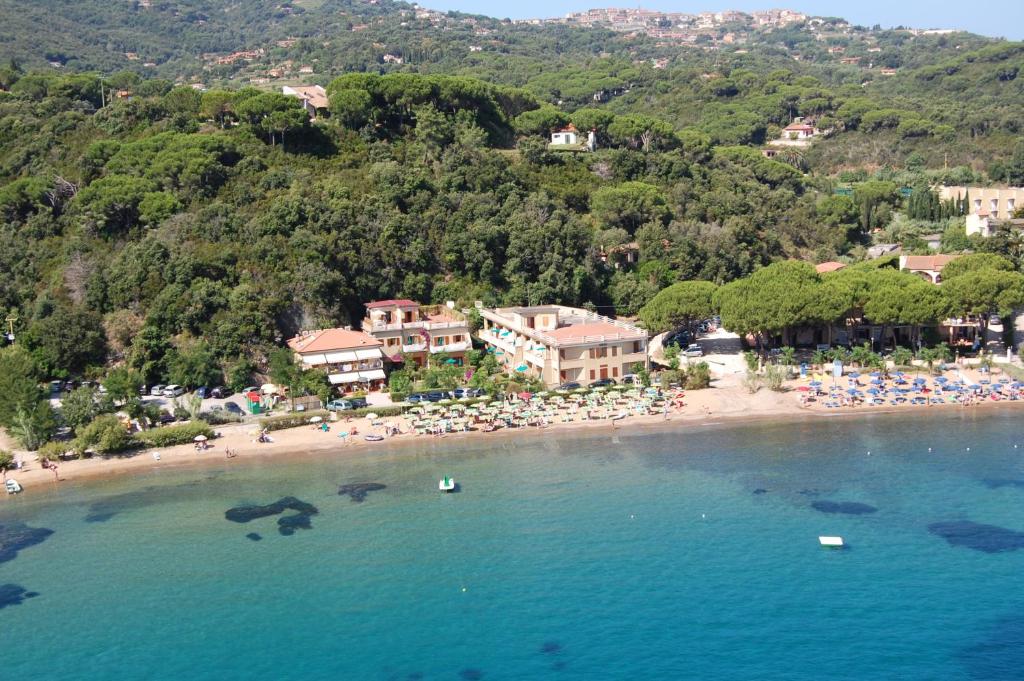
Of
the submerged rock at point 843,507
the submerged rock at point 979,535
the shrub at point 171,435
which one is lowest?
the submerged rock at point 979,535

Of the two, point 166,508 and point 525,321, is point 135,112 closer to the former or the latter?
point 525,321

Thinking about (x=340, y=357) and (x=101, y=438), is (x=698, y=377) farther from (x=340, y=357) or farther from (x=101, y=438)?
(x=101, y=438)

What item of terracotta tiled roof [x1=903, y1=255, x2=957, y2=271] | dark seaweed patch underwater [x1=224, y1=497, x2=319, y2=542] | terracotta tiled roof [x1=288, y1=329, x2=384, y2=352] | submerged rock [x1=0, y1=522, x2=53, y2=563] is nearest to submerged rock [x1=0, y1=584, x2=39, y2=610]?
submerged rock [x1=0, y1=522, x2=53, y2=563]

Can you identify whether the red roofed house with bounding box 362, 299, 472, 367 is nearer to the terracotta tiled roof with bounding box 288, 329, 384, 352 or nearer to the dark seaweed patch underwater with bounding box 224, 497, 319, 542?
the terracotta tiled roof with bounding box 288, 329, 384, 352

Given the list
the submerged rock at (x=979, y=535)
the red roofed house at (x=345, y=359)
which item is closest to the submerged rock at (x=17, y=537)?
the red roofed house at (x=345, y=359)

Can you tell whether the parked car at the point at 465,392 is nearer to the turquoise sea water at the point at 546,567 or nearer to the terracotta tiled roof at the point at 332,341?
the turquoise sea water at the point at 546,567
